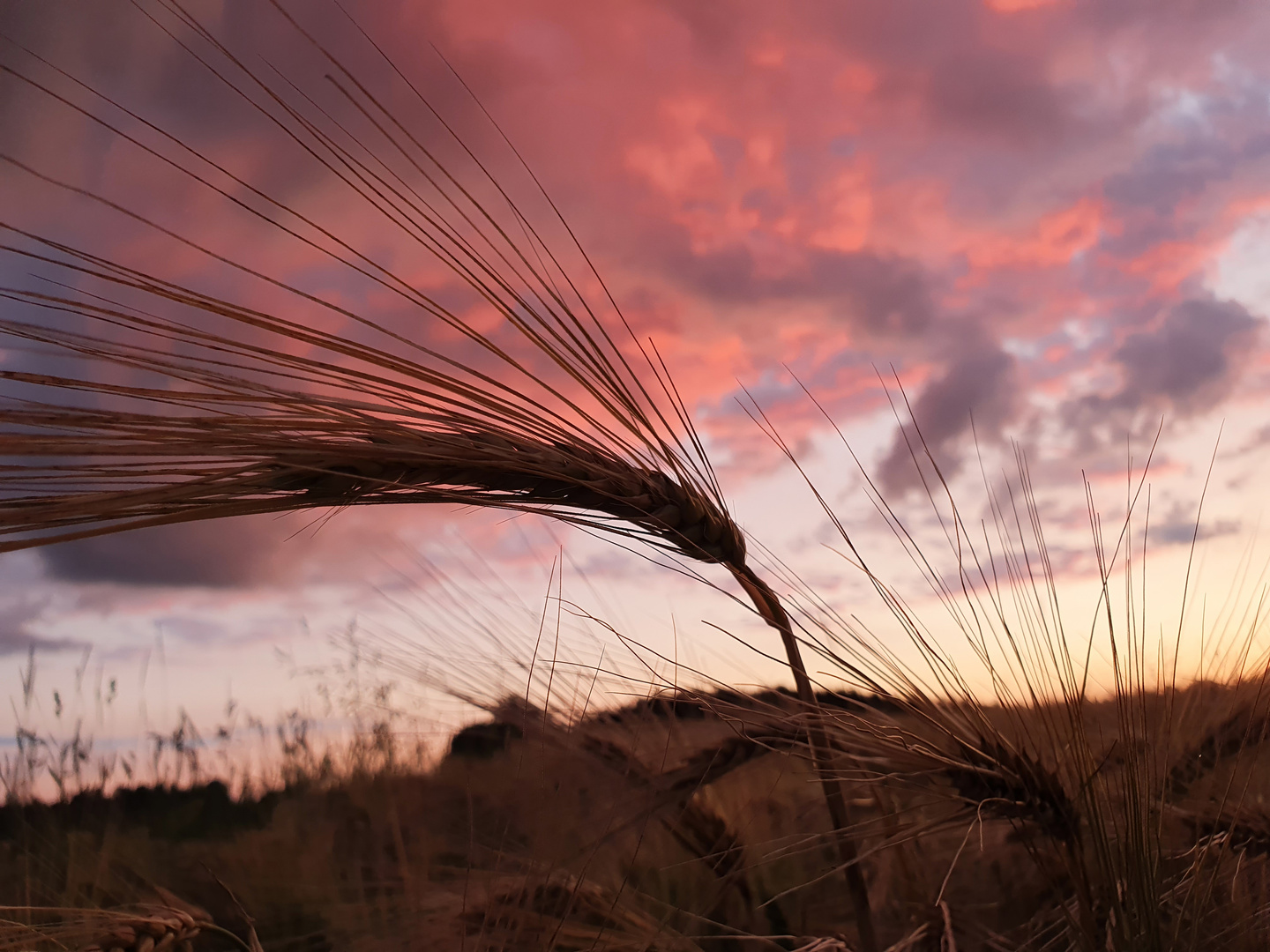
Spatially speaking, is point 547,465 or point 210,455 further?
point 547,465

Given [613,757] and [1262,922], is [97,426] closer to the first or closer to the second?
[613,757]

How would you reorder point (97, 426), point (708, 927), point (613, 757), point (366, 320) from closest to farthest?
point (97, 426) → point (366, 320) → point (613, 757) → point (708, 927)

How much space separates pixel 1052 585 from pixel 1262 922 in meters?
0.65

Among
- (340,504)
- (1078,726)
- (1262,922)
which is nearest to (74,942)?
(340,504)

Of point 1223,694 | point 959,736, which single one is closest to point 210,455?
point 959,736

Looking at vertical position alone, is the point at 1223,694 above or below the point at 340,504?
below

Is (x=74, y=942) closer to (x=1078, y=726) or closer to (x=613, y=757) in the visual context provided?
(x=613, y=757)

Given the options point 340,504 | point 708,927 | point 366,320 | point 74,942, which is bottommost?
point 708,927

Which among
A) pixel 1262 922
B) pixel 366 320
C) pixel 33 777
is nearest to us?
pixel 366 320

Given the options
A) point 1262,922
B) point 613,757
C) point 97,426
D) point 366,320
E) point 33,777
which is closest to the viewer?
point 97,426

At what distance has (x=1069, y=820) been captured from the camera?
3.39ft

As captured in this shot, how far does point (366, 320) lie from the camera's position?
2.51 feet

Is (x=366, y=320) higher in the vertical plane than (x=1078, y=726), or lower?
higher

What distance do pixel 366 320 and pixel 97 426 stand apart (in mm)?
226
